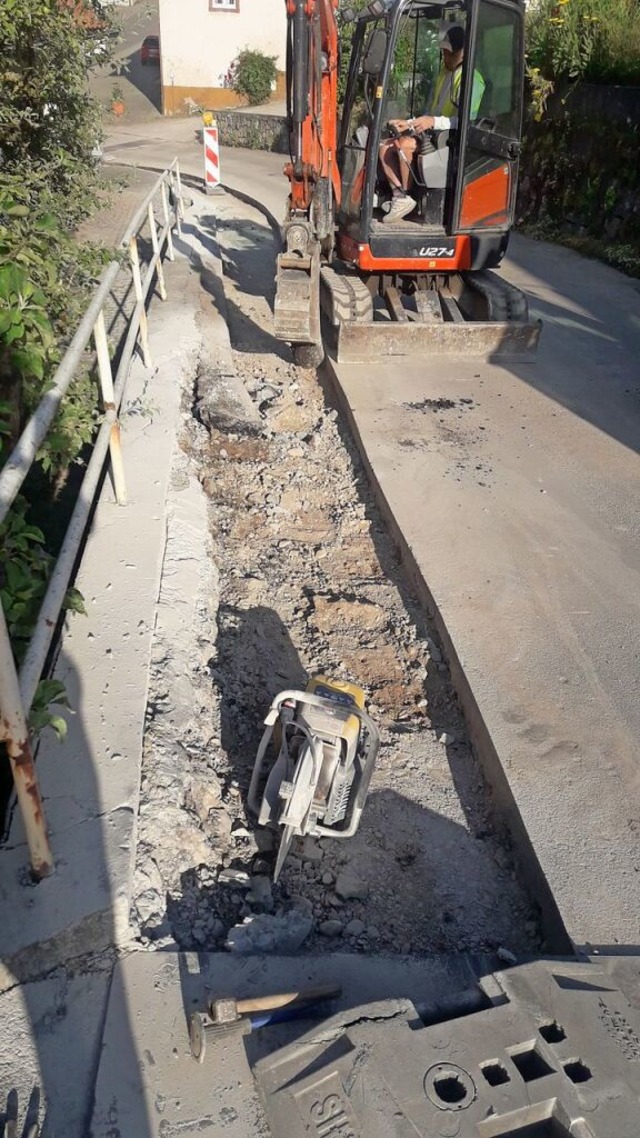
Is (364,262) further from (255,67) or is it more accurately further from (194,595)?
(255,67)

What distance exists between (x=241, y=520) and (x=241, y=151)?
68.8 feet

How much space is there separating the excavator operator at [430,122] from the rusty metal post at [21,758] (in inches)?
261

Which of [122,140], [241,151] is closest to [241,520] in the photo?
[241,151]

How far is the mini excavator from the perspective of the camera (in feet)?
22.0

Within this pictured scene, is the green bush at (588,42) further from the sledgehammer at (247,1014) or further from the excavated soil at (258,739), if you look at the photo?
the sledgehammer at (247,1014)

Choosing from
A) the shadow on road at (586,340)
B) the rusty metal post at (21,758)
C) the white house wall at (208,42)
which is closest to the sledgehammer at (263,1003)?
the rusty metal post at (21,758)

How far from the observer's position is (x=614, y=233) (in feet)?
39.1

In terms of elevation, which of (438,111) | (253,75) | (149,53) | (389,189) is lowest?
(389,189)

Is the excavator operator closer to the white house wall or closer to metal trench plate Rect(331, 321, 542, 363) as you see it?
metal trench plate Rect(331, 321, 542, 363)

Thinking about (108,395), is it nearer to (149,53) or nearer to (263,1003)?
(263,1003)

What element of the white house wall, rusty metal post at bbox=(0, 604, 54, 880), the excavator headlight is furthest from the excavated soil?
the white house wall

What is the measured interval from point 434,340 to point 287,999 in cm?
593

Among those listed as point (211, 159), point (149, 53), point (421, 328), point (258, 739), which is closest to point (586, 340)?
point (421, 328)

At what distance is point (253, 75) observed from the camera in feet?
89.3
